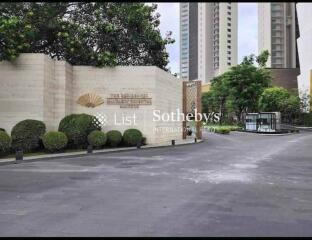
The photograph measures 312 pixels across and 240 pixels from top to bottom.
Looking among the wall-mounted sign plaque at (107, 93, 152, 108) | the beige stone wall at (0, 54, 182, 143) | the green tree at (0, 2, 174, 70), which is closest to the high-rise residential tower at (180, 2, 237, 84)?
the green tree at (0, 2, 174, 70)

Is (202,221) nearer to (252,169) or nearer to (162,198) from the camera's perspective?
(162,198)

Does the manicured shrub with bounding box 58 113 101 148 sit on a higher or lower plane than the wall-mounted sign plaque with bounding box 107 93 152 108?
lower

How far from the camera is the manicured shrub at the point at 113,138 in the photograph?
75.5ft

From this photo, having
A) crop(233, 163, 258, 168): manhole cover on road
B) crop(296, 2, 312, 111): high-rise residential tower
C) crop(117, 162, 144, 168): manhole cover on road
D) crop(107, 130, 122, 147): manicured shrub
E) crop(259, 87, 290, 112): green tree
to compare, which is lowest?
crop(233, 163, 258, 168): manhole cover on road

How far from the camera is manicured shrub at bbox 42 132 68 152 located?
19906 mm

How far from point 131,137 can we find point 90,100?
3.43m

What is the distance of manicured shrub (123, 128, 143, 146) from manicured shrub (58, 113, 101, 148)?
7.29 feet

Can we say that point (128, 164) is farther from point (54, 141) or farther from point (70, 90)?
point (70, 90)

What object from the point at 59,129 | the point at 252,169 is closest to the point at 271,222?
the point at 252,169

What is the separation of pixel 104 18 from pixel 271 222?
69.8ft

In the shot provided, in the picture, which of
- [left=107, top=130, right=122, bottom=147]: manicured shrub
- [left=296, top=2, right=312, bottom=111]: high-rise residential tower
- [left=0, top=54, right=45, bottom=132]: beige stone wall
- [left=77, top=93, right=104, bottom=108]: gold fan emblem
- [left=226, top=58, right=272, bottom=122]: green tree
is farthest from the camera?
[left=296, top=2, right=312, bottom=111]: high-rise residential tower

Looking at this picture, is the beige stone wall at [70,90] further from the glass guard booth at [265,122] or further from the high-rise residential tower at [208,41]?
the high-rise residential tower at [208,41]

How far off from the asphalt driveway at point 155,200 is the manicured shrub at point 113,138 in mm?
7811

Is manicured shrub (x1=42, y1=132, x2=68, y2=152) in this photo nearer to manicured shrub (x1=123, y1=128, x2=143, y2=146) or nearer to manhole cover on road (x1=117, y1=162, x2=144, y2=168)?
manicured shrub (x1=123, y1=128, x2=143, y2=146)
